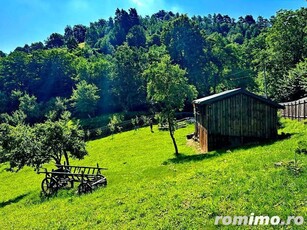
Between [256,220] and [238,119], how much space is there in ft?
66.9

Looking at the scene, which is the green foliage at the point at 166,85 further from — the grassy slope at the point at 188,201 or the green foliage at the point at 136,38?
the green foliage at the point at 136,38

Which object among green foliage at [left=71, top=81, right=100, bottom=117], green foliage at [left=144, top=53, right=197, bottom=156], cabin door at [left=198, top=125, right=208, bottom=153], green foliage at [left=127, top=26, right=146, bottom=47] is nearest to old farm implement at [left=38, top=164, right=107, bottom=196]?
cabin door at [left=198, top=125, right=208, bottom=153]

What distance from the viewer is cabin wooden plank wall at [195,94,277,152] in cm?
2959

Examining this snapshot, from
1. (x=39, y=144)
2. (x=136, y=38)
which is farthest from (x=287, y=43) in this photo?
(x=136, y=38)

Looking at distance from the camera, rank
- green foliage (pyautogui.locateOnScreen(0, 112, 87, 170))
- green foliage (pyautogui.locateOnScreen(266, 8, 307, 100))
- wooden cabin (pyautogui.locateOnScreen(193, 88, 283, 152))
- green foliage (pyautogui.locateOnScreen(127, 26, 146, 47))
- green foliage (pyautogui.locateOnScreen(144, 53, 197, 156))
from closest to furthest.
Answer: green foliage (pyautogui.locateOnScreen(0, 112, 87, 170)) < wooden cabin (pyautogui.locateOnScreen(193, 88, 283, 152)) < green foliage (pyautogui.locateOnScreen(144, 53, 197, 156)) < green foliage (pyautogui.locateOnScreen(266, 8, 307, 100)) < green foliage (pyautogui.locateOnScreen(127, 26, 146, 47))

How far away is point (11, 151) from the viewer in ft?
96.9

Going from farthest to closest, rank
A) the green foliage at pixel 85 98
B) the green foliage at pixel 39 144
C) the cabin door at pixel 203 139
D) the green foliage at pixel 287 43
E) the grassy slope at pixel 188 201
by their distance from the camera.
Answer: the green foliage at pixel 85 98, the green foliage at pixel 287 43, the cabin door at pixel 203 139, the green foliage at pixel 39 144, the grassy slope at pixel 188 201

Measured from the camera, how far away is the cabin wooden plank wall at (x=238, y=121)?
97.1ft

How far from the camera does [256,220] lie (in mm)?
10180

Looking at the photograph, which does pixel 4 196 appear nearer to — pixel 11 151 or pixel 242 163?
pixel 11 151

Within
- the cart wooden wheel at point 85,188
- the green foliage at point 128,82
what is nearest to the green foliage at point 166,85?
the cart wooden wheel at point 85,188

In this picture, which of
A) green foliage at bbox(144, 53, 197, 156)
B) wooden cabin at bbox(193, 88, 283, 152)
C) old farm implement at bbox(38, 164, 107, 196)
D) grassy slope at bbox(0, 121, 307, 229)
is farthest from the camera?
green foliage at bbox(144, 53, 197, 156)

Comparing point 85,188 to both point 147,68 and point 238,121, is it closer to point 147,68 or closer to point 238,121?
point 238,121

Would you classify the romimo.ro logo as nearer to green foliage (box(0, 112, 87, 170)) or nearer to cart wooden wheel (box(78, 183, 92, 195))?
cart wooden wheel (box(78, 183, 92, 195))
